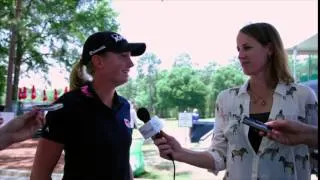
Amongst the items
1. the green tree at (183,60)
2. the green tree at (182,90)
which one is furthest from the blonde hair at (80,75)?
the green tree at (183,60)

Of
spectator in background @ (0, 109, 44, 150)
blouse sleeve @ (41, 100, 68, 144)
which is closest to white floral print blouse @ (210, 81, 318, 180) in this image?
blouse sleeve @ (41, 100, 68, 144)

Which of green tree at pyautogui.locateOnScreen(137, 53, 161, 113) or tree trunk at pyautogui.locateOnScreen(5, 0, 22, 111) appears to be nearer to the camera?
tree trunk at pyautogui.locateOnScreen(5, 0, 22, 111)

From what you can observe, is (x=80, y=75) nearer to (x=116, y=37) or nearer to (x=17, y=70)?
(x=116, y=37)

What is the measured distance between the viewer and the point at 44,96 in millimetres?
29719

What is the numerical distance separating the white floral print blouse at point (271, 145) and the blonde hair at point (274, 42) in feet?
0.24

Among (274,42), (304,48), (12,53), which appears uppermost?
(304,48)

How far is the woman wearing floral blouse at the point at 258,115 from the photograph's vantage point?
2219 millimetres

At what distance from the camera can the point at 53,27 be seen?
2645 centimetres

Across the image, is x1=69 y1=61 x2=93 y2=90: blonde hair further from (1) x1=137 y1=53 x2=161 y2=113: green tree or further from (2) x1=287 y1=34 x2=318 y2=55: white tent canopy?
(1) x1=137 y1=53 x2=161 y2=113: green tree

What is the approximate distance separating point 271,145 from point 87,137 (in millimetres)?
1002

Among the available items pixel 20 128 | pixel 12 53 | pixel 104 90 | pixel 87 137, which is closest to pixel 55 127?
pixel 87 137

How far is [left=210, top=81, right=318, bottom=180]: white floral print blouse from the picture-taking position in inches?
87.2

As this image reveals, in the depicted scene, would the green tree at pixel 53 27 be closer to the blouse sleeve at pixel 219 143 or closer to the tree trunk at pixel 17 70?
the tree trunk at pixel 17 70

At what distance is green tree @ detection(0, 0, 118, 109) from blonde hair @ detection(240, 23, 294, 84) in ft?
75.4
